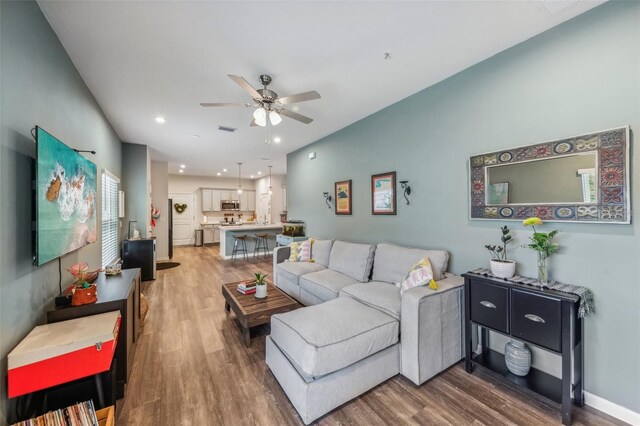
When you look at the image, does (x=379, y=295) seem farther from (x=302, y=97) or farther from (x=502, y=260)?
(x=302, y=97)

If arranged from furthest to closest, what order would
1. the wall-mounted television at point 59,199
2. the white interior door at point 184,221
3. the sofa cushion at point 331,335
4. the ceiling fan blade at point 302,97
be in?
the white interior door at point 184,221, the ceiling fan blade at point 302,97, the sofa cushion at point 331,335, the wall-mounted television at point 59,199

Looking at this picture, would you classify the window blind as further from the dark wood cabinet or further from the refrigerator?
the dark wood cabinet

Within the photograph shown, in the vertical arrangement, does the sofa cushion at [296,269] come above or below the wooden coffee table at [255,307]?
above

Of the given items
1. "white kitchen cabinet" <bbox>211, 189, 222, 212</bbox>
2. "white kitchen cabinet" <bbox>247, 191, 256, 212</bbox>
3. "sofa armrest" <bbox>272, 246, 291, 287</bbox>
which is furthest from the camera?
"white kitchen cabinet" <bbox>247, 191, 256, 212</bbox>

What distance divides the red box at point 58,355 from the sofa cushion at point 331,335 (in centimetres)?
113

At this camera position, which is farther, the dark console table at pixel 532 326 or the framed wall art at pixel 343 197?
the framed wall art at pixel 343 197

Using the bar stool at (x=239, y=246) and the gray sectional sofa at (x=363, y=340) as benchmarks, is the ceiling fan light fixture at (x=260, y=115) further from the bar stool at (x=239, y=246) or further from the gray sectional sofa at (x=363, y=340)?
the bar stool at (x=239, y=246)

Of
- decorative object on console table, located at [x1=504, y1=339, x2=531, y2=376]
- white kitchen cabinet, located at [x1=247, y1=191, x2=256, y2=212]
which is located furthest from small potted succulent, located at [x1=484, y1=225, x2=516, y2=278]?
white kitchen cabinet, located at [x1=247, y1=191, x2=256, y2=212]

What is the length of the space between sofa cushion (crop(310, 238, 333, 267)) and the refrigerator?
3376 millimetres

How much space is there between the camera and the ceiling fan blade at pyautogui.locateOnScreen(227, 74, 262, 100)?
6.73ft

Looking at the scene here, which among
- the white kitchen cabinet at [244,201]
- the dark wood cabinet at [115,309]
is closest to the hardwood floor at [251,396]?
the dark wood cabinet at [115,309]

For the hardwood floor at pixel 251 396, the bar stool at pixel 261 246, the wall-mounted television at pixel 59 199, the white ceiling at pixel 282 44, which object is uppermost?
the white ceiling at pixel 282 44

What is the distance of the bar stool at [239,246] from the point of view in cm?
707

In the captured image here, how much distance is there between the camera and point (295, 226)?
5.56m
